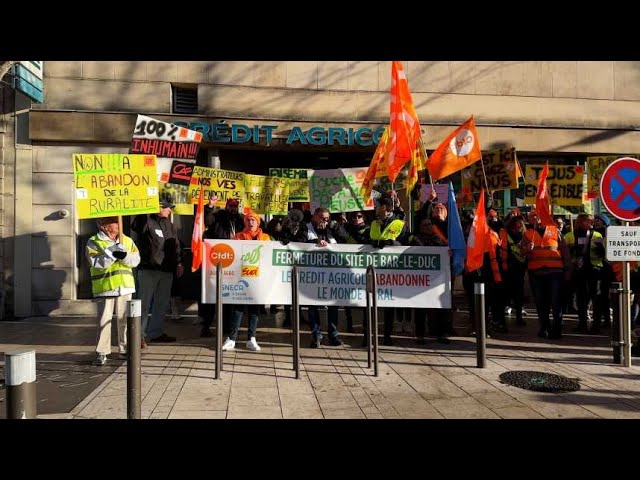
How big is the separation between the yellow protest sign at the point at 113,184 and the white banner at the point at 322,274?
1037 mm

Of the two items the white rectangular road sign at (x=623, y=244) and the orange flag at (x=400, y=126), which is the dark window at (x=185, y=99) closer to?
the orange flag at (x=400, y=126)

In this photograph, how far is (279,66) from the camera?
11.7 meters

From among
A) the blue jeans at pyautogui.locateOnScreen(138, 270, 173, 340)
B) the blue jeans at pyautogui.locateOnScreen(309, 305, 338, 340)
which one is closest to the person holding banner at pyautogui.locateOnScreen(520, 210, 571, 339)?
the blue jeans at pyautogui.locateOnScreen(309, 305, 338, 340)

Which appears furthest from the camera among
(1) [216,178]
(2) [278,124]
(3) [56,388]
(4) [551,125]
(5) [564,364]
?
(4) [551,125]

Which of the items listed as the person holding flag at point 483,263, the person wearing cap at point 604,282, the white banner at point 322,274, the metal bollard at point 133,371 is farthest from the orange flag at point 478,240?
the metal bollard at point 133,371

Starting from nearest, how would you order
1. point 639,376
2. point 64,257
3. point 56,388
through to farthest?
point 56,388
point 639,376
point 64,257

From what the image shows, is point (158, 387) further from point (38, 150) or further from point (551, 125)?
point (551, 125)

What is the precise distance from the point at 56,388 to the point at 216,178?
4.94 metres

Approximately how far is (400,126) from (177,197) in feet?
14.7

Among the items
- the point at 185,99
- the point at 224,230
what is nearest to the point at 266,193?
the point at 224,230

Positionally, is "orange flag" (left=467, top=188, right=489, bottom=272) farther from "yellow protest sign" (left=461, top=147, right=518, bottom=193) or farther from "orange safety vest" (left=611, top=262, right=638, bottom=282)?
"yellow protest sign" (left=461, top=147, right=518, bottom=193)

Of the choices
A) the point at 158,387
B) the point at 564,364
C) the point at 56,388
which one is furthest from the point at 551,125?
the point at 56,388

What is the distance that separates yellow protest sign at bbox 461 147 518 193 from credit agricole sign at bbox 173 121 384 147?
2.70 meters

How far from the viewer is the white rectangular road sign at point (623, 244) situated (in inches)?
251
